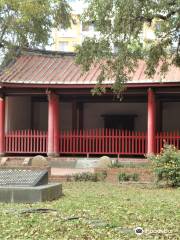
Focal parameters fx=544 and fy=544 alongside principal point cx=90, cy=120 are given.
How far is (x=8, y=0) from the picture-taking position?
18.5 metres

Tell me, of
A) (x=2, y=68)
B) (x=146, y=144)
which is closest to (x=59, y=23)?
(x=2, y=68)

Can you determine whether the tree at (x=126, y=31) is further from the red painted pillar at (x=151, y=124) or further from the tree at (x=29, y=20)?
the red painted pillar at (x=151, y=124)

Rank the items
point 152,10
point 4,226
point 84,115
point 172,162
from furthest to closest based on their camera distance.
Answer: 1. point 84,115
2. point 172,162
3. point 152,10
4. point 4,226

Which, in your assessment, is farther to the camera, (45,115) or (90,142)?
Answer: (45,115)

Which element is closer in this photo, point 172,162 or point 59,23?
point 172,162

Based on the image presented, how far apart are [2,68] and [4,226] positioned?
18317 mm

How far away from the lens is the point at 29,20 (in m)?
19.8

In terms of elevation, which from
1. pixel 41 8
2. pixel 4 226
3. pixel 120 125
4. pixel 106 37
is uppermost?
pixel 41 8

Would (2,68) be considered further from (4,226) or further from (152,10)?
(4,226)

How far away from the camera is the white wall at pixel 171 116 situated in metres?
28.5

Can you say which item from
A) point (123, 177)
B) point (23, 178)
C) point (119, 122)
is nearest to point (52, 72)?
point (119, 122)

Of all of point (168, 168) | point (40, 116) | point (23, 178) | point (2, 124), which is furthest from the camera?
point (40, 116)

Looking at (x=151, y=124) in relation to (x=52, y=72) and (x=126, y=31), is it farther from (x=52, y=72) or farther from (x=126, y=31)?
(x=126, y=31)

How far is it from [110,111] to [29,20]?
10.3m
